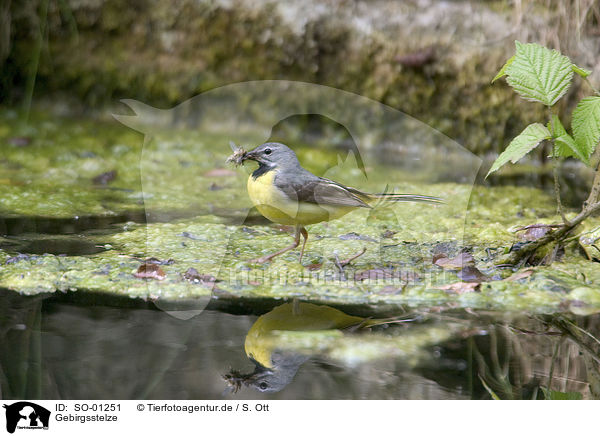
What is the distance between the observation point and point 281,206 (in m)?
3.31

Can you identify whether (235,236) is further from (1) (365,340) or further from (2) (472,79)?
(2) (472,79)

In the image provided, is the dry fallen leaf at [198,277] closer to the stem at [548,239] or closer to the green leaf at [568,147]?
the stem at [548,239]

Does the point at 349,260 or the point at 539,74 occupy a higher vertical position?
the point at 539,74

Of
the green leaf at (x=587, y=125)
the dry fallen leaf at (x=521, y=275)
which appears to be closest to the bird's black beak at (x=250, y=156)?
the dry fallen leaf at (x=521, y=275)

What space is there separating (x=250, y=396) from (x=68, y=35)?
4.55 metres

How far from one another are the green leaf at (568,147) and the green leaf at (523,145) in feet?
0.35

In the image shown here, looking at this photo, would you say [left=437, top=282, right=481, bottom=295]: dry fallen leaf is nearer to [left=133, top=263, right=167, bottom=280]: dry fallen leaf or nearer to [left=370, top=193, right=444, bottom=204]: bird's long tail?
[left=370, top=193, right=444, bottom=204]: bird's long tail

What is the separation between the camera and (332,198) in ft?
11.1

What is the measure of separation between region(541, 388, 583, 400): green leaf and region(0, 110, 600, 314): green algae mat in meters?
0.75

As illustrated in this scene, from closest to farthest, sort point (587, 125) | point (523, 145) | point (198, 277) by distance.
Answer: point (523, 145) → point (587, 125) → point (198, 277)

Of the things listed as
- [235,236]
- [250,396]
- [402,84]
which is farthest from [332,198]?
[402,84]

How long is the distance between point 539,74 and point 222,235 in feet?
6.42
